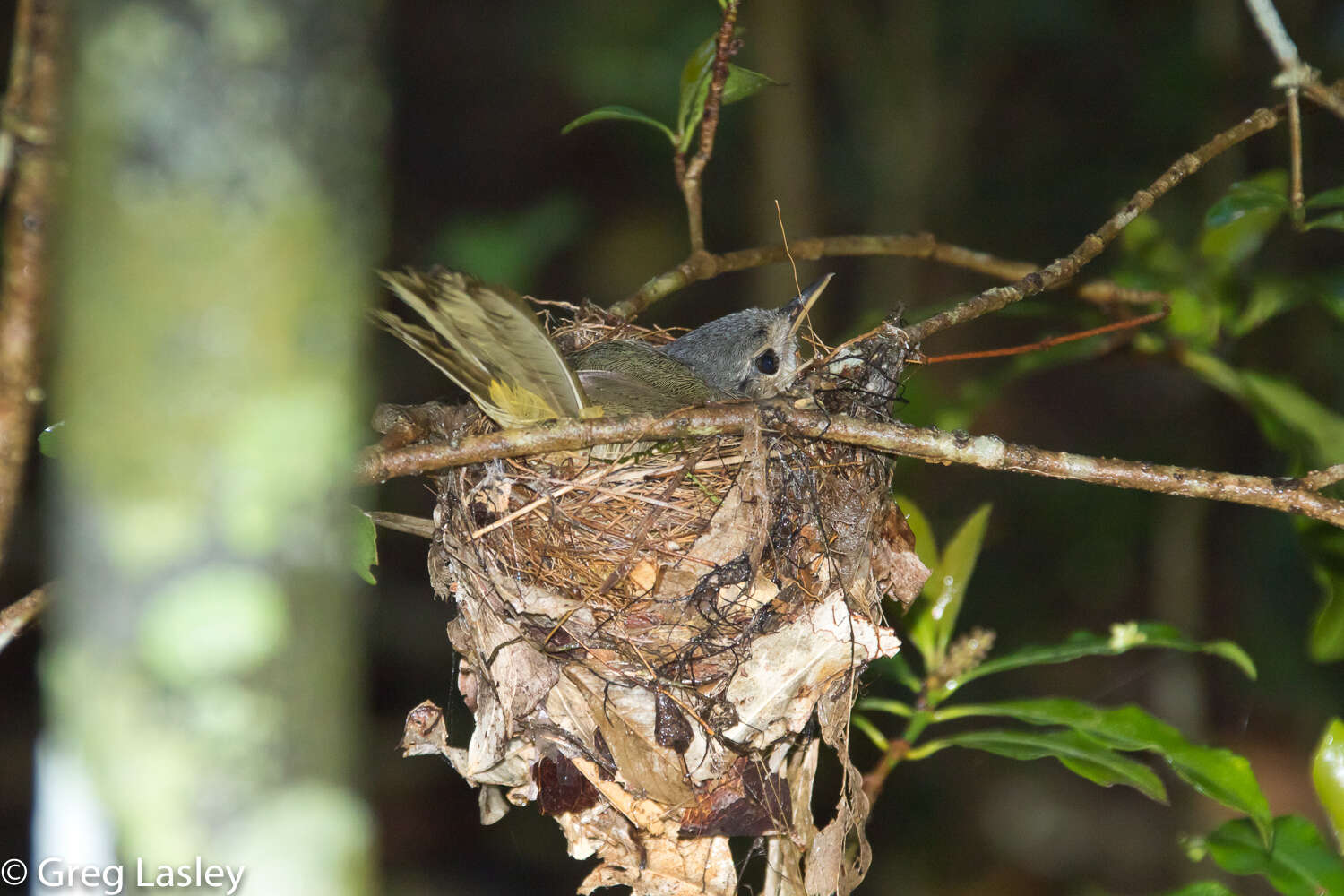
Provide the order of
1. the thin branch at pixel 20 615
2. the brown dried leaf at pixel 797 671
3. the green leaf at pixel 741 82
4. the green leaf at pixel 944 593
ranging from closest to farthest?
the thin branch at pixel 20 615 < the brown dried leaf at pixel 797 671 < the green leaf at pixel 741 82 < the green leaf at pixel 944 593

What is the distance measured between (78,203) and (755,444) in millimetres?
1333

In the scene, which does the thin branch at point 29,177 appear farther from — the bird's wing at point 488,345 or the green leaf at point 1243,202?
the green leaf at point 1243,202

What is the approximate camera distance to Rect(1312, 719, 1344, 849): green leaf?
8.49 feet

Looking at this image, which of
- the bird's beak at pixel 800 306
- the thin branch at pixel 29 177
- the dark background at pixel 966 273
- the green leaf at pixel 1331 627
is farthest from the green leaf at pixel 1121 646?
the dark background at pixel 966 273

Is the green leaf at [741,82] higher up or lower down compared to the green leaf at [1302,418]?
higher up

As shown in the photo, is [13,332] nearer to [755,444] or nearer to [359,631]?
[359,631]

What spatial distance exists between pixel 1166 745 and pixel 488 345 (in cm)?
191

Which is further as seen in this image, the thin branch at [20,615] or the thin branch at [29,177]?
the thin branch at [20,615]

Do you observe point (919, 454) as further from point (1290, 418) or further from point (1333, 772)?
point (1290, 418)

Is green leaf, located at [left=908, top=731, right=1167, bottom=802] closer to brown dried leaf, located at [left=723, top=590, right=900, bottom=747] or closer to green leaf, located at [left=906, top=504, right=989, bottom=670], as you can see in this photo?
green leaf, located at [left=906, top=504, right=989, bottom=670]

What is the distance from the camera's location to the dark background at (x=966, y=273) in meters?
6.45

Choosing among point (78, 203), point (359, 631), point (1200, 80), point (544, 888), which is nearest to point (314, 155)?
point (78, 203)

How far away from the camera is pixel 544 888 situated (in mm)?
6207

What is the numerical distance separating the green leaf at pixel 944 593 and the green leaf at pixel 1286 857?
2.77ft
